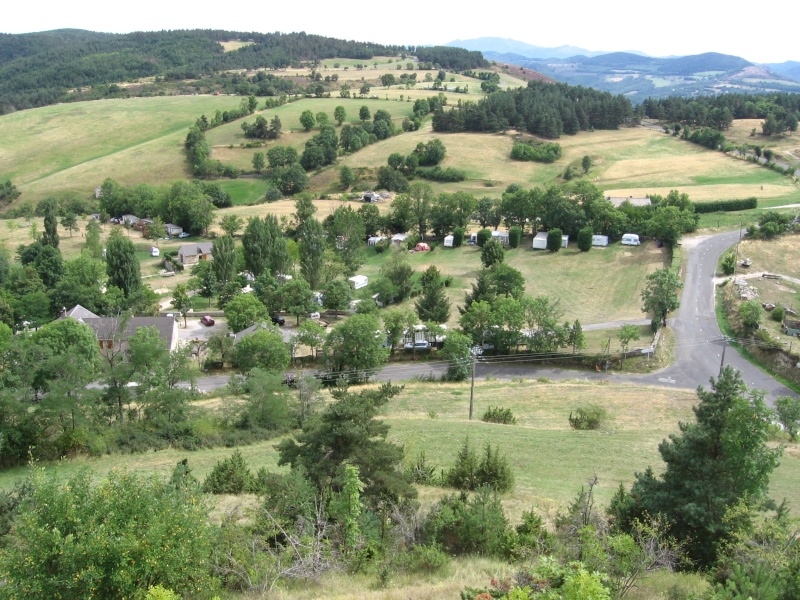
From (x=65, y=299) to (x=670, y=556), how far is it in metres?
45.4

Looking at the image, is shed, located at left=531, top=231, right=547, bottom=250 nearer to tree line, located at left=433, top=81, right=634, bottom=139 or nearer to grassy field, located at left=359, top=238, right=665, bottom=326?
grassy field, located at left=359, top=238, right=665, bottom=326

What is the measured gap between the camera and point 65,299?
47.0 m

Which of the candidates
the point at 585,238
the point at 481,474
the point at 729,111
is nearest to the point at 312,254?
the point at 585,238

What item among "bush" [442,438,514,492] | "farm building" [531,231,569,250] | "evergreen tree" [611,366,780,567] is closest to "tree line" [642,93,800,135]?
"farm building" [531,231,569,250]

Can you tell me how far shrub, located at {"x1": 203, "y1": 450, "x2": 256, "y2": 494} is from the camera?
774 inches

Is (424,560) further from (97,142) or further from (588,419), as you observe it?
(97,142)

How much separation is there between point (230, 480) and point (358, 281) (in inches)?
1452

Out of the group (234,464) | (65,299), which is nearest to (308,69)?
(65,299)

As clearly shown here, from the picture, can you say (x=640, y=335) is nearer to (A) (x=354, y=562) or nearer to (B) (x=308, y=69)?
(A) (x=354, y=562)

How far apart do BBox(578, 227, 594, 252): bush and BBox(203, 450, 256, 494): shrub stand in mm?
50199

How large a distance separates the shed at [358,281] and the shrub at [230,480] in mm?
35219

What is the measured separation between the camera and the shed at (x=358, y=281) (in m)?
55.2

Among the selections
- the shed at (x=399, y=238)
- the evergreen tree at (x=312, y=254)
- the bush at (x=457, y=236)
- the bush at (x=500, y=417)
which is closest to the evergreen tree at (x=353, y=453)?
the bush at (x=500, y=417)

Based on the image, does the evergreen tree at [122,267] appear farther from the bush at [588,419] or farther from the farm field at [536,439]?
the bush at [588,419]
